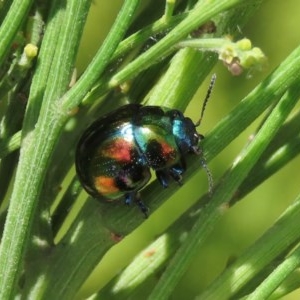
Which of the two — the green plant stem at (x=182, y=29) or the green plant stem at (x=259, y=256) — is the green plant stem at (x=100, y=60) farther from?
the green plant stem at (x=259, y=256)

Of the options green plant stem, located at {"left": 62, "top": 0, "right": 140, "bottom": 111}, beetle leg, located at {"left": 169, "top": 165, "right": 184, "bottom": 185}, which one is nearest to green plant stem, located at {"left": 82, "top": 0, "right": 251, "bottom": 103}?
green plant stem, located at {"left": 62, "top": 0, "right": 140, "bottom": 111}

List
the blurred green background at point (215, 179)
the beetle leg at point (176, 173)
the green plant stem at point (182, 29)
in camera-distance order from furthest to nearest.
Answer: the blurred green background at point (215, 179) → the beetle leg at point (176, 173) → the green plant stem at point (182, 29)

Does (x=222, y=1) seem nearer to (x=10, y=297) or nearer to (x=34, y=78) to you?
(x=34, y=78)

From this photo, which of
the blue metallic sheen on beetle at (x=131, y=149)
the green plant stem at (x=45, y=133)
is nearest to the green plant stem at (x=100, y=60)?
the green plant stem at (x=45, y=133)

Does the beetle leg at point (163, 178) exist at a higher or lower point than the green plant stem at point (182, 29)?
lower

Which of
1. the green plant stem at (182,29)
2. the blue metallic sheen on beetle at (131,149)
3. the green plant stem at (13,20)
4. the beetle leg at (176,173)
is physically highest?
the green plant stem at (182,29)

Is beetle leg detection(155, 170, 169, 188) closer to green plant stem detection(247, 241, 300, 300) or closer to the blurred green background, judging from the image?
green plant stem detection(247, 241, 300, 300)

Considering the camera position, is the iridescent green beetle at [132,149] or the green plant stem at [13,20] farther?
the iridescent green beetle at [132,149]
